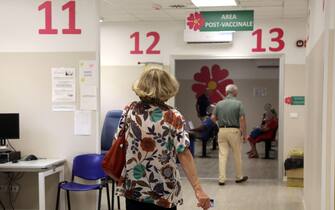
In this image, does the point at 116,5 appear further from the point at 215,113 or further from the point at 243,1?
the point at 215,113

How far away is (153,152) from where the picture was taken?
269 cm

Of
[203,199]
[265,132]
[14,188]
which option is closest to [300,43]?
[265,132]

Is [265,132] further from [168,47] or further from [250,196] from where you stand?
[250,196]

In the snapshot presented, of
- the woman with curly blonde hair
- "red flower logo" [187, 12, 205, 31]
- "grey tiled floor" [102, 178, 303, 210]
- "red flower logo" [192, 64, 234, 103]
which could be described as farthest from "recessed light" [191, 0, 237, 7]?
"red flower logo" [192, 64, 234, 103]

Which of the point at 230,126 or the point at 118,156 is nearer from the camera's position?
the point at 118,156

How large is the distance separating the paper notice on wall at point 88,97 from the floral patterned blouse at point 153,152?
9.28 ft

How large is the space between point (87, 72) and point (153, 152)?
300 centimetres

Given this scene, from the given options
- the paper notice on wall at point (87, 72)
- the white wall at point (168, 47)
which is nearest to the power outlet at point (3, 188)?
the paper notice on wall at point (87, 72)

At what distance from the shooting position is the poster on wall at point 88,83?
549 cm

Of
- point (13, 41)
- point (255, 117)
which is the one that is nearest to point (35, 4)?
point (13, 41)

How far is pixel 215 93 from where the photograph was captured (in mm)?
12961

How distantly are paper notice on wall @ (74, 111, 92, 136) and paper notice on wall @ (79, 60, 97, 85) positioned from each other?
0.36m

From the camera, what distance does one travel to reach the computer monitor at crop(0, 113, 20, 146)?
5.42 meters

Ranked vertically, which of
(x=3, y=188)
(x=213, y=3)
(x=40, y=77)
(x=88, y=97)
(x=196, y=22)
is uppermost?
(x=213, y=3)
